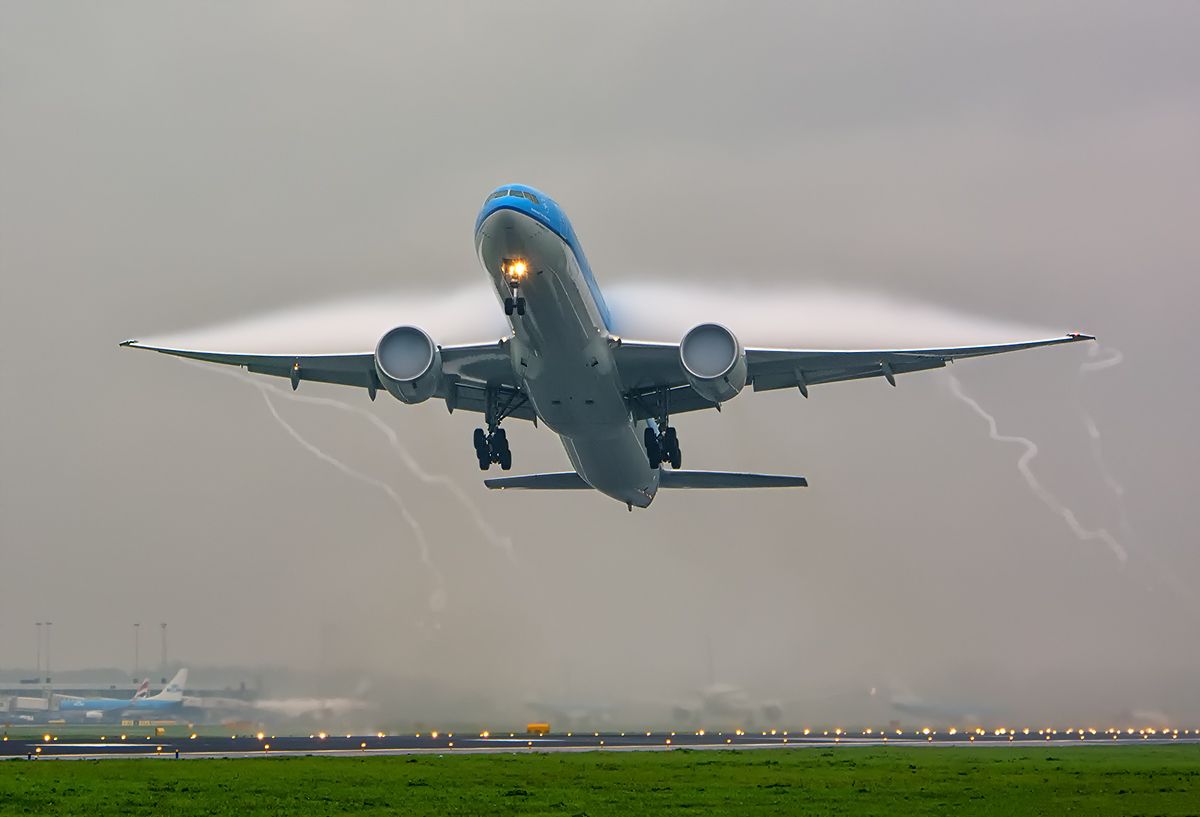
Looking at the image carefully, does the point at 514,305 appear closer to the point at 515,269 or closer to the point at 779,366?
the point at 515,269

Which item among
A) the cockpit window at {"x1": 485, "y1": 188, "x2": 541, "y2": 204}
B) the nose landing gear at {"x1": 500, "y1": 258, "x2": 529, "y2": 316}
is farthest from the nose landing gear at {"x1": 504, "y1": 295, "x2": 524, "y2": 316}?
the cockpit window at {"x1": 485, "y1": 188, "x2": 541, "y2": 204}

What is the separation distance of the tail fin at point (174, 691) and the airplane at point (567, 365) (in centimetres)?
5213

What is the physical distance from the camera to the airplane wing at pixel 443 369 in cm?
3462

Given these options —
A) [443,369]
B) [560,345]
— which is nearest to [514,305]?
[560,345]

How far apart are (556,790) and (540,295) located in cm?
1037

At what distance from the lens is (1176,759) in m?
40.3

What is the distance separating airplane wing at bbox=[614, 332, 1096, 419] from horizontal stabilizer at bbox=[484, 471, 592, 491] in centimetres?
660

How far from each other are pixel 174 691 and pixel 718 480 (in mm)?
54855

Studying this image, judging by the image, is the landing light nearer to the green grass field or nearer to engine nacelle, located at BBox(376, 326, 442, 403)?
engine nacelle, located at BBox(376, 326, 442, 403)

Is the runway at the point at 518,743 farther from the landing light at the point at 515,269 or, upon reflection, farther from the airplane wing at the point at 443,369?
the landing light at the point at 515,269

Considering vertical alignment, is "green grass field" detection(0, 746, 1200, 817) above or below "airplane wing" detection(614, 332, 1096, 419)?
below

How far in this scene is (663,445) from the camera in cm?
3778

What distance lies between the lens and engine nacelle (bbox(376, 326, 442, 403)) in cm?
3312

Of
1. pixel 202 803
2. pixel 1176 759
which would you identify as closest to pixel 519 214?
pixel 202 803
